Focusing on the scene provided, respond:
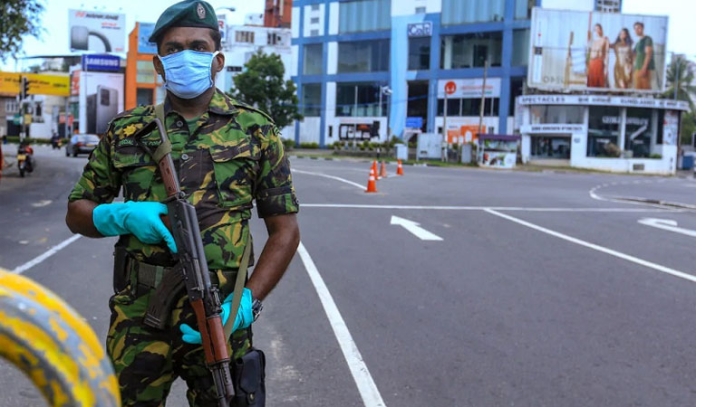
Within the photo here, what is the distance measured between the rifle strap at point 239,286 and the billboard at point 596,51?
152 ft

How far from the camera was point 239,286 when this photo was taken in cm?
231

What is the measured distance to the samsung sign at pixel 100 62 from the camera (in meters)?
74.4

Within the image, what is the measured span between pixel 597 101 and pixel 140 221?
46.2 meters

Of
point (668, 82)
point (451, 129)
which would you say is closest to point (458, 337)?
point (451, 129)

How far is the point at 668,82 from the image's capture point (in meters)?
68.5

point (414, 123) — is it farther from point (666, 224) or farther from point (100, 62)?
point (666, 224)

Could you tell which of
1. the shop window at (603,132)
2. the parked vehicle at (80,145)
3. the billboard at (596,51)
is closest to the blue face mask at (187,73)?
the parked vehicle at (80,145)

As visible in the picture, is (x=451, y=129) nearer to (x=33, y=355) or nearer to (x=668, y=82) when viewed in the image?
(x=668, y=82)

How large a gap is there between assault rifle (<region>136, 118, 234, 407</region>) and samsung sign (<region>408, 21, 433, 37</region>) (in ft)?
179

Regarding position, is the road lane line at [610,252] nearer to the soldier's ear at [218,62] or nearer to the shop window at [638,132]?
the soldier's ear at [218,62]

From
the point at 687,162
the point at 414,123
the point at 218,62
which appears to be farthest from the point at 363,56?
the point at 218,62

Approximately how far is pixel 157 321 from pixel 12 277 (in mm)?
831

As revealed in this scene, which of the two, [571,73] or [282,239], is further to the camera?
[571,73]

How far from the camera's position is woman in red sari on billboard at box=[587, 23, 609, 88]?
47.3 m
